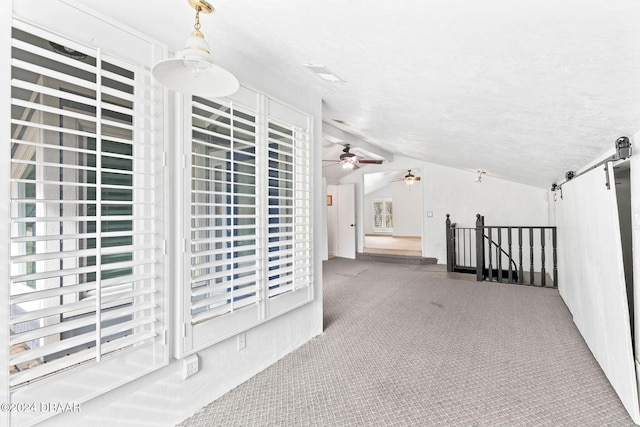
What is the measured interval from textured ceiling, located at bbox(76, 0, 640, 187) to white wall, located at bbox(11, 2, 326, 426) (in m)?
0.18

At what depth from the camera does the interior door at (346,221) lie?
847 centimetres

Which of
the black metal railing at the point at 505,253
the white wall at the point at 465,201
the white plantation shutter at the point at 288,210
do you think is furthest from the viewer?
the white wall at the point at 465,201

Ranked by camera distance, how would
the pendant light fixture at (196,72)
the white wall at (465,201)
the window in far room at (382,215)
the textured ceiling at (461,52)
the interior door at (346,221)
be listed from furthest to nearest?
the window in far room at (382,215)
the interior door at (346,221)
the white wall at (465,201)
the textured ceiling at (461,52)
the pendant light fixture at (196,72)

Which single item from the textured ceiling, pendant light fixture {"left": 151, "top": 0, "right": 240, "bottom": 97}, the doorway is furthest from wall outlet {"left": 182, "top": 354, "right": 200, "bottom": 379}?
the doorway

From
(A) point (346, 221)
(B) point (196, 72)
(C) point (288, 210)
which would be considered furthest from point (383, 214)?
(B) point (196, 72)

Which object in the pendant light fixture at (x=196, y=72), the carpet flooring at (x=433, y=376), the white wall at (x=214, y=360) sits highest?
the pendant light fixture at (x=196, y=72)

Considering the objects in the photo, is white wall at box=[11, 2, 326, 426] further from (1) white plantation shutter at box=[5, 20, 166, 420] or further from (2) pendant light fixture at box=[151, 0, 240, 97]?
(2) pendant light fixture at box=[151, 0, 240, 97]

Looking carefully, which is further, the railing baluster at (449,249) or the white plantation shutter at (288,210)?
the railing baluster at (449,249)

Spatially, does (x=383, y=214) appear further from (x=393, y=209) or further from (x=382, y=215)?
(x=393, y=209)

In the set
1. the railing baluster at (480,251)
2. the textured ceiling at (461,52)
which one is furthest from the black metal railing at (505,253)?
the textured ceiling at (461,52)

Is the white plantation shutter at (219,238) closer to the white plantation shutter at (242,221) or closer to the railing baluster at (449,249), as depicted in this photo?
the white plantation shutter at (242,221)

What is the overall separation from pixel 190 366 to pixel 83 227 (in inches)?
41.9

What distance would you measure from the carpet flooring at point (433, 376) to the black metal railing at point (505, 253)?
144 cm

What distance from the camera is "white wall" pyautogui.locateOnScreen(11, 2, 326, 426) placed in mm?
1519
